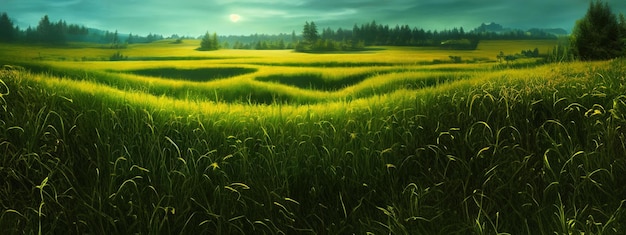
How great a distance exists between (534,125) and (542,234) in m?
0.97

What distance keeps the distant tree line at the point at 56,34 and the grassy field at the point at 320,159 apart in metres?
0.58

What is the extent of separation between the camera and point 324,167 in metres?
2.82

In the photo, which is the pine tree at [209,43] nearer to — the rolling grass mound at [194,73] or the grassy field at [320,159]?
the rolling grass mound at [194,73]

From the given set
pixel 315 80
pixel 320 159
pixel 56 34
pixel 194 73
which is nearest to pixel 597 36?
pixel 315 80

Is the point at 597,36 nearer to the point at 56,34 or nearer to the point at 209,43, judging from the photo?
the point at 209,43

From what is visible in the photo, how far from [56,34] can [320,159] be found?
109 inches

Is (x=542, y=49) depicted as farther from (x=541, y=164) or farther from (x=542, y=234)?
(x=542, y=234)

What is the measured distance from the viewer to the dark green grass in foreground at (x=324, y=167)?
255 centimetres

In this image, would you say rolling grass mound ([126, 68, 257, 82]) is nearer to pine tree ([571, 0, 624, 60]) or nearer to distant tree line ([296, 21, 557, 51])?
distant tree line ([296, 21, 557, 51])

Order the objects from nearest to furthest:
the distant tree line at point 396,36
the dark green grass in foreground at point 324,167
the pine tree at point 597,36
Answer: the dark green grass in foreground at point 324,167 < the distant tree line at point 396,36 < the pine tree at point 597,36

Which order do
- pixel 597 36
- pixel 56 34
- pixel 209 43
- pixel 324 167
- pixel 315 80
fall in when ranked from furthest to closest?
pixel 597 36 → pixel 209 43 → pixel 56 34 → pixel 315 80 → pixel 324 167

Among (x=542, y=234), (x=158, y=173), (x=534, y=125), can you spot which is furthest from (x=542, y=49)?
(x=158, y=173)

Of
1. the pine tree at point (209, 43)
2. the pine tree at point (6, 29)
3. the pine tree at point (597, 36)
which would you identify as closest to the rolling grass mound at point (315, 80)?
the pine tree at point (209, 43)

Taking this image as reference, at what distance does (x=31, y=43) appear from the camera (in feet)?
14.0
